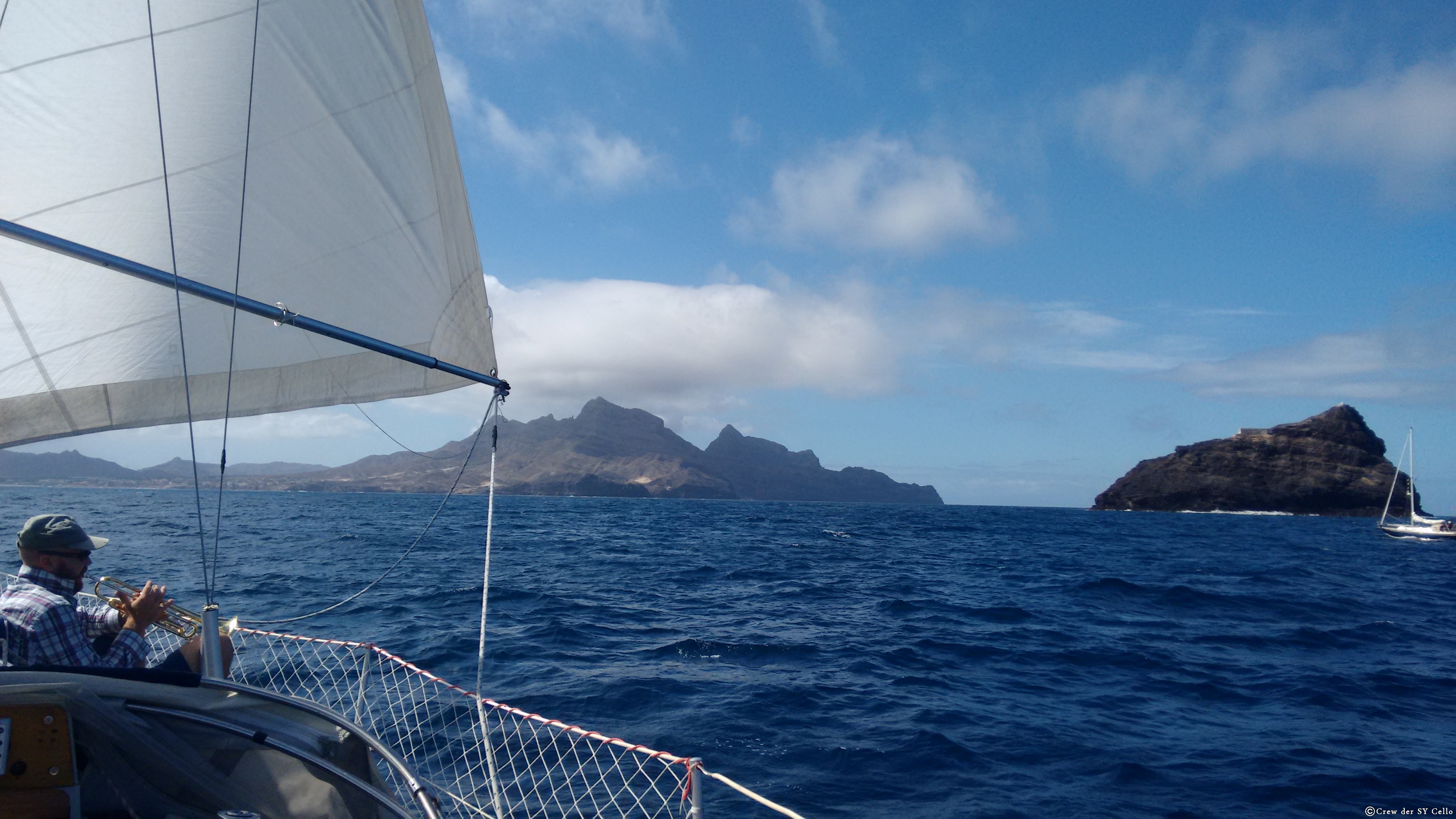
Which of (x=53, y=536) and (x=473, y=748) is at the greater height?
(x=53, y=536)

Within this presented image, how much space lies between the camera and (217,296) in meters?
3.87

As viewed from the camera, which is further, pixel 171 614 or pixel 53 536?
pixel 171 614

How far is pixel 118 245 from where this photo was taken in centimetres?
394

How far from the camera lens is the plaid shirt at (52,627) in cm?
327

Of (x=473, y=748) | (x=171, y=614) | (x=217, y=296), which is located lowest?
(x=473, y=748)

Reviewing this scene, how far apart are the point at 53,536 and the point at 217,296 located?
4.29 feet

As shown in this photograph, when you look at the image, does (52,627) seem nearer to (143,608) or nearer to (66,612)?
(66,612)

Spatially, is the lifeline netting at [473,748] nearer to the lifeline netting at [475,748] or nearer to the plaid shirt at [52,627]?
the lifeline netting at [475,748]

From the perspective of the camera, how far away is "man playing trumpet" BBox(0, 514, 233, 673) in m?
3.29

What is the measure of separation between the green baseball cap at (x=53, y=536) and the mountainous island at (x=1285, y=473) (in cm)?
11764

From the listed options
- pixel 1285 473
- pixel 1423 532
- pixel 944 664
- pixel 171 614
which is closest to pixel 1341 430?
pixel 1285 473

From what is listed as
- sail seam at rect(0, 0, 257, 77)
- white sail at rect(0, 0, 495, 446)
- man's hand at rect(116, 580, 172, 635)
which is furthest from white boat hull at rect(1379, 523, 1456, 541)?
sail seam at rect(0, 0, 257, 77)

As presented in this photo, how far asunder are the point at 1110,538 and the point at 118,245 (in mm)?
49591

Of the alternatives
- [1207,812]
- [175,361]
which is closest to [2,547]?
[175,361]
